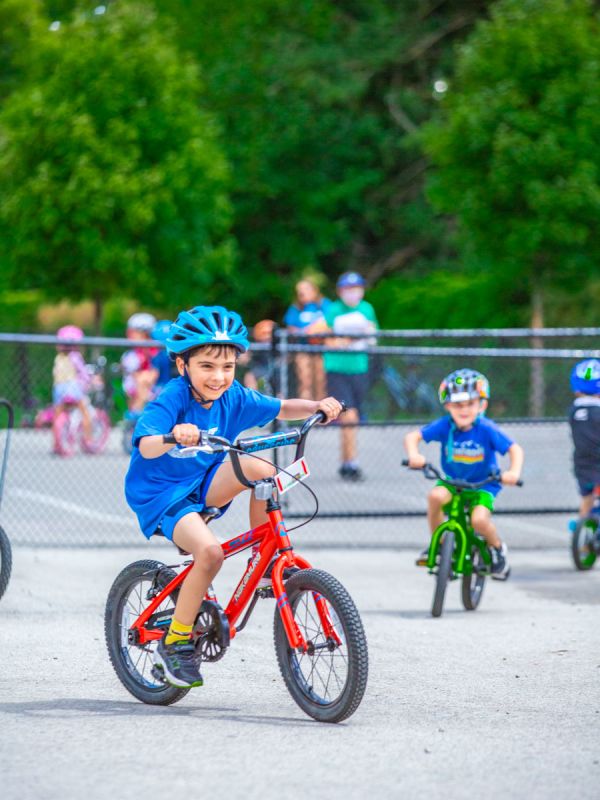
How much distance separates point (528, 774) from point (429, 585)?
17.8ft

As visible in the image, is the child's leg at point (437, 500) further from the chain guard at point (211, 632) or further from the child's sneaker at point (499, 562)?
the chain guard at point (211, 632)

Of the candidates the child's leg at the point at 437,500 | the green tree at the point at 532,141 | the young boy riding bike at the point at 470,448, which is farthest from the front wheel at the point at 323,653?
the green tree at the point at 532,141

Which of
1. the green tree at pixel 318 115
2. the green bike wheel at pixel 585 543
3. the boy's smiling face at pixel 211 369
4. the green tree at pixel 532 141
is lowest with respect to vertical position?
the green bike wheel at pixel 585 543

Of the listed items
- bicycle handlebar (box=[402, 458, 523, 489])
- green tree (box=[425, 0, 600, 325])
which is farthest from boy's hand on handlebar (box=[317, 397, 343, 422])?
green tree (box=[425, 0, 600, 325])

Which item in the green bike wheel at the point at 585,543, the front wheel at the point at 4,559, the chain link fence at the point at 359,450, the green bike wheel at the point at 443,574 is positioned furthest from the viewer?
the chain link fence at the point at 359,450

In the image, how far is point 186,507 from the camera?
6230 mm

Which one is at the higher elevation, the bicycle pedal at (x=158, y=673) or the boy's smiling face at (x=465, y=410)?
the boy's smiling face at (x=465, y=410)

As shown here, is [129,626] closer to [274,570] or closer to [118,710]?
[118,710]

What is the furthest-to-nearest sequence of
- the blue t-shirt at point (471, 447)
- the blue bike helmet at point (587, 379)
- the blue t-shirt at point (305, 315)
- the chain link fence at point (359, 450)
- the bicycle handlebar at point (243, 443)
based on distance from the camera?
1. the blue t-shirt at point (305, 315)
2. the chain link fence at point (359, 450)
3. the blue bike helmet at point (587, 379)
4. the blue t-shirt at point (471, 447)
5. the bicycle handlebar at point (243, 443)

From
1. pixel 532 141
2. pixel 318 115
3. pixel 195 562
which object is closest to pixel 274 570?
pixel 195 562

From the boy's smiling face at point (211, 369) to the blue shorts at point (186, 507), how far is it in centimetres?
34

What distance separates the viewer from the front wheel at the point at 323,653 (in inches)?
231

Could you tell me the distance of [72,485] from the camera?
12797 mm

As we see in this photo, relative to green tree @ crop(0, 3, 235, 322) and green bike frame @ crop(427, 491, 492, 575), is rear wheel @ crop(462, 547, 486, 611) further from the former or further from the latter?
green tree @ crop(0, 3, 235, 322)
